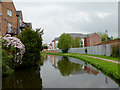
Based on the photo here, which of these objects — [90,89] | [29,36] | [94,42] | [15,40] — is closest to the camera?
[90,89]

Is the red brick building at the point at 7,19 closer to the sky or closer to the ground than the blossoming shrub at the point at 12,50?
closer to the sky

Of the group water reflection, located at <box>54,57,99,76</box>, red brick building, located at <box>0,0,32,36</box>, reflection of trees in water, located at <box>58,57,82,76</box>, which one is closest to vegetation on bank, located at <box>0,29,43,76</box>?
reflection of trees in water, located at <box>58,57,82,76</box>

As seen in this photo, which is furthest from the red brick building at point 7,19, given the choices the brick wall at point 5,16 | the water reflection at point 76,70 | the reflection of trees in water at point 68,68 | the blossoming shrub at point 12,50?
the water reflection at point 76,70

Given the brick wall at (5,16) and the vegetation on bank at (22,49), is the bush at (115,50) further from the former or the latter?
the brick wall at (5,16)

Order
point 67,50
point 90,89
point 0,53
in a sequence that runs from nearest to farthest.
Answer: point 90,89 → point 0,53 → point 67,50

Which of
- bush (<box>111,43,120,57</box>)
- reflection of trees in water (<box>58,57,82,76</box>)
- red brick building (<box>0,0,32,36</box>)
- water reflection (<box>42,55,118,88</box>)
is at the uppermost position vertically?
red brick building (<box>0,0,32,36</box>)

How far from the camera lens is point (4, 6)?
57.7 ft

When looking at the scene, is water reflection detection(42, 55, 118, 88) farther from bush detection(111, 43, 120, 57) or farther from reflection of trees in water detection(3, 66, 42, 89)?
bush detection(111, 43, 120, 57)

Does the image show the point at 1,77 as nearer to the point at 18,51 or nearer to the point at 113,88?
the point at 18,51

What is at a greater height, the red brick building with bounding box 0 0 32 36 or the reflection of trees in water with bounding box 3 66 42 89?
the red brick building with bounding box 0 0 32 36

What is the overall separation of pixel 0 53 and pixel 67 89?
194 inches

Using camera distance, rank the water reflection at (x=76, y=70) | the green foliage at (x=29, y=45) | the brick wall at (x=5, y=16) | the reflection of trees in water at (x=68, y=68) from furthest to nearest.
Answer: the brick wall at (x=5, y=16)
the green foliage at (x=29, y=45)
the reflection of trees in water at (x=68, y=68)
the water reflection at (x=76, y=70)

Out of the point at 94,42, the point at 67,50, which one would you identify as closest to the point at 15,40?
the point at 67,50

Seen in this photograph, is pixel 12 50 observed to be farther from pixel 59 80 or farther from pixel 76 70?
pixel 76 70
